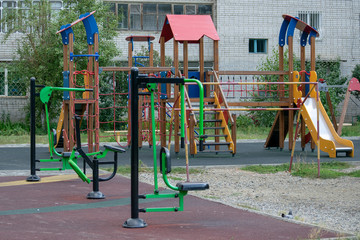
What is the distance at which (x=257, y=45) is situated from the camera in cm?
3419

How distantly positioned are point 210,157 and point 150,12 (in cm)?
1795

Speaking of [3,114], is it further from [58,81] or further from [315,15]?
[315,15]

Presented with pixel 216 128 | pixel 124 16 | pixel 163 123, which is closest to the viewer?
pixel 216 128

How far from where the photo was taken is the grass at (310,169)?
12.4 m

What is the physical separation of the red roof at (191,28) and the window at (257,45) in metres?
15.4

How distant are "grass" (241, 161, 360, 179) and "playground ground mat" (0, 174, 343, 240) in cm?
381

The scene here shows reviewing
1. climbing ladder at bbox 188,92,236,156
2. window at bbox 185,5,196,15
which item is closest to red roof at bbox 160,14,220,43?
climbing ladder at bbox 188,92,236,156

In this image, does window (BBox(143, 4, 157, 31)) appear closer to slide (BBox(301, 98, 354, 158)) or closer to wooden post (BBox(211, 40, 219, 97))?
wooden post (BBox(211, 40, 219, 97))

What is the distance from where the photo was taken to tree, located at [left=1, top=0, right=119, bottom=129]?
26938 millimetres

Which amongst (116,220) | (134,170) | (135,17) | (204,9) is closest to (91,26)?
(116,220)

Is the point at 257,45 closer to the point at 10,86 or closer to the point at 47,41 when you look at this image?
the point at 47,41

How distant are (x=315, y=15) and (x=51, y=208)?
94.7 ft

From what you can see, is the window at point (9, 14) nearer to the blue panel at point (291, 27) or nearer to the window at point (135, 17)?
the window at point (135, 17)

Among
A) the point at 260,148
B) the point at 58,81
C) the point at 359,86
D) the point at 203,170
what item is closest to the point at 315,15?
the point at 58,81
